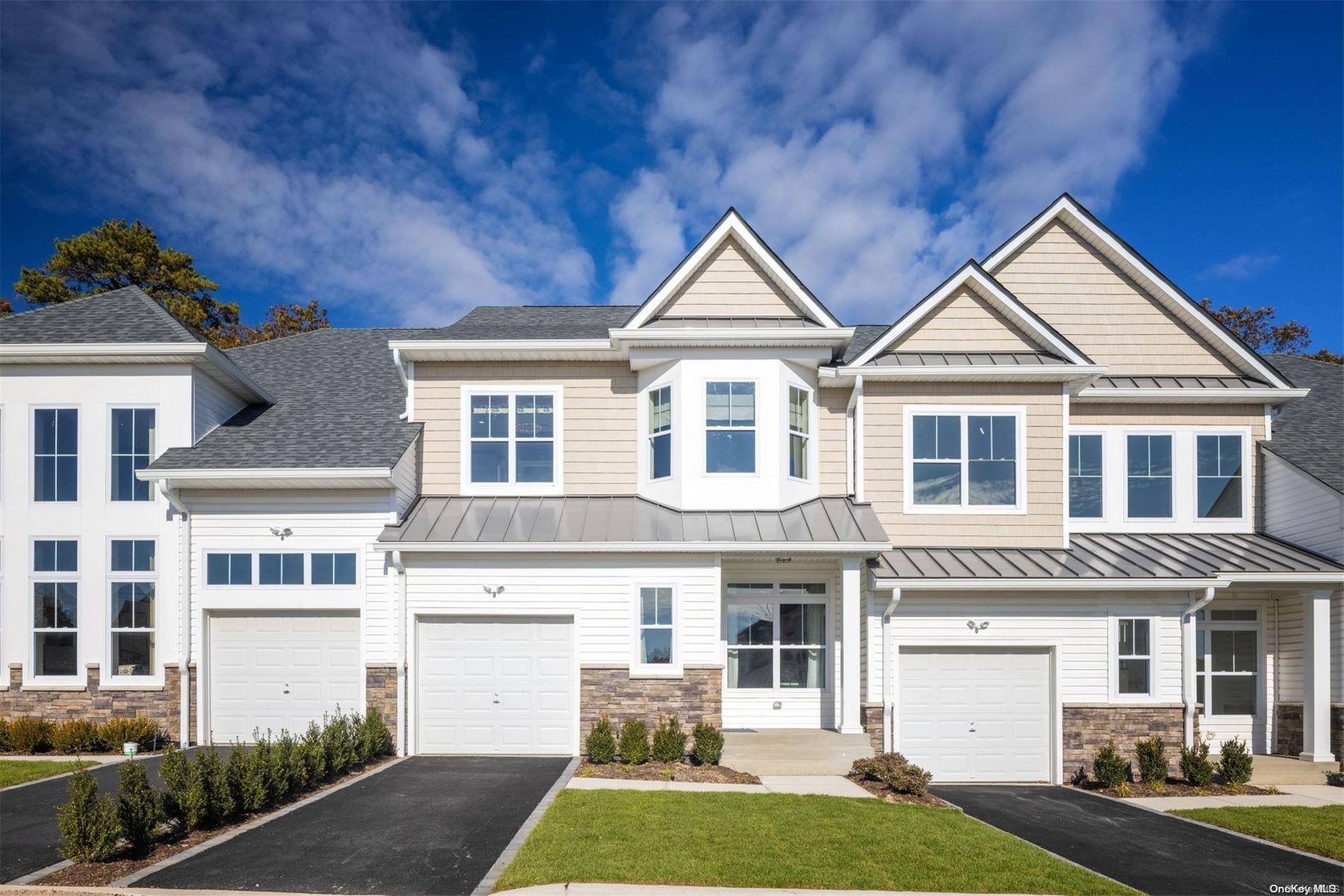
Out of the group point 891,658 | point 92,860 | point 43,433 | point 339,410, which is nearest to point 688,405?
point 891,658

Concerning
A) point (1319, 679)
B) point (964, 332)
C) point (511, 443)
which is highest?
point (964, 332)

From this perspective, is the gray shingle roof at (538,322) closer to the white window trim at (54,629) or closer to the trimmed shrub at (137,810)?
the white window trim at (54,629)

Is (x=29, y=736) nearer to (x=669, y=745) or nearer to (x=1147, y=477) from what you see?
(x=669, y=745)

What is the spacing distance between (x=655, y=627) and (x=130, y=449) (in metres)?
9.89

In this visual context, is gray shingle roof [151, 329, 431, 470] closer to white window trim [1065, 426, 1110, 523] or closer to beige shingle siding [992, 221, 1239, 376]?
beige shingle siding [992, 221, 1239, 376]

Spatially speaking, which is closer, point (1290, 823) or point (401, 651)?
point (1290, 823)

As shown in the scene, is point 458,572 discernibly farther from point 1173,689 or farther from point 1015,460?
point 1173,689

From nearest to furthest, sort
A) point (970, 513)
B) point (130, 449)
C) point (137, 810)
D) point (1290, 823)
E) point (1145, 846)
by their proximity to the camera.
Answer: point (137, 810)
point (1145, 846)
point (1290, 823)
point (130, 449)
point (970, 513)

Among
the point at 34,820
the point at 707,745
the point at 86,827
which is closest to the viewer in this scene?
the point at 86,827

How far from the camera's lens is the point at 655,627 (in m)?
14.3

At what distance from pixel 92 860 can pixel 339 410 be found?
9950mm

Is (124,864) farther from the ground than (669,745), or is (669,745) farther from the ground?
(124,864)

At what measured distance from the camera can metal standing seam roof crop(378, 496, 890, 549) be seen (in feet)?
47.0

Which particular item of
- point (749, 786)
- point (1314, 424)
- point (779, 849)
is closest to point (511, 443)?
point (749, 786)
